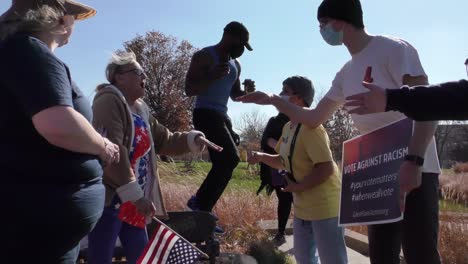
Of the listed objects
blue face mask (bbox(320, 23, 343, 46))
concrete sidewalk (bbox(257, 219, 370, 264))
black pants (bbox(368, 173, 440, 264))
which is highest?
blue face mask (bbox(320, 23, 343, 46))

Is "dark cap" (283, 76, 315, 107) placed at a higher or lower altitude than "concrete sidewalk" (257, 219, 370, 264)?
higher

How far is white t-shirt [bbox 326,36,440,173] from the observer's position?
3176 millimetres

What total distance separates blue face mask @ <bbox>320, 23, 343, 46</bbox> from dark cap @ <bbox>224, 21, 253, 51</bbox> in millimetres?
2299

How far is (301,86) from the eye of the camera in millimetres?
4539

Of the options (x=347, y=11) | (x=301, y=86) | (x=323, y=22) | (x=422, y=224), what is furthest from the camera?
(x=301, y=86)

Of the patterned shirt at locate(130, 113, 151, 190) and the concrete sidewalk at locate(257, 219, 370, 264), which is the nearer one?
the patterned shirt at locate(130, 113, 151, 190)

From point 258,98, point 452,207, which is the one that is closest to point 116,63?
point 258,98

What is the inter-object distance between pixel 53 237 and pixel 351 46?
88.8 inches

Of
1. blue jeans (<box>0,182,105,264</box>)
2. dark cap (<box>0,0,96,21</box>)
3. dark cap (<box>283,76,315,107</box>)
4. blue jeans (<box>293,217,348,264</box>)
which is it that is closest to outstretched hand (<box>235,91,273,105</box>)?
dark cap (<box>283,76,315,107</box>)

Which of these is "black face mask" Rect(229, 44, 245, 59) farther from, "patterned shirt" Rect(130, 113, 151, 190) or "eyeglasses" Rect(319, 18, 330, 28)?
"eyeglasses" Rect(319, 18, 330, 28)

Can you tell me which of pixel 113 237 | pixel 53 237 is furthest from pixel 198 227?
pixel 53 237

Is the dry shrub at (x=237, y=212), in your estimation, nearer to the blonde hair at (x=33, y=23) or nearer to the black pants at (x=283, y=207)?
the black pants at (x=283, y=207)

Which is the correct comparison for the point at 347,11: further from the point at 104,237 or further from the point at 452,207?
the point at 452,207

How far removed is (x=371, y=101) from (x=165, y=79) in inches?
1473
